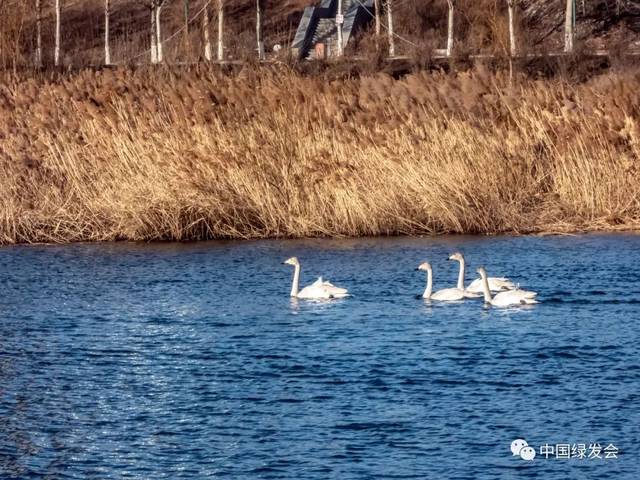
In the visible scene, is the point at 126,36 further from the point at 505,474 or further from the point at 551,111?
the point at 505,474

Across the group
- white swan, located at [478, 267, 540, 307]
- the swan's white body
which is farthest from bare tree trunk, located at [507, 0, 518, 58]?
white swan, located at [478, 267, 540, 307]

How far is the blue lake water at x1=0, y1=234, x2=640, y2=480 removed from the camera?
13.0 m

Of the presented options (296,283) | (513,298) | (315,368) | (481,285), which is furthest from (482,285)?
(315,368)

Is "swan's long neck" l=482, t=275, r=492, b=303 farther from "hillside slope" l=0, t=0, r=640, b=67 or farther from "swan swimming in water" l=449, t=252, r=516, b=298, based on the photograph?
"hillside slope" l=0, t=0, r=640, b=67

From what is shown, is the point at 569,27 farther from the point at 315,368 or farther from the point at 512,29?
the point at 315,368

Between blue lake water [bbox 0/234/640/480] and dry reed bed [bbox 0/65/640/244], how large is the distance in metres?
1.76

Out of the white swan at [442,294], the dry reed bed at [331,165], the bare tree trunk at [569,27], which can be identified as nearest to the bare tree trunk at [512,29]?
the bare tree trunk at [569,27]

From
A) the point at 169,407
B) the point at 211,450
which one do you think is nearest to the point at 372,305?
the point at 169,407

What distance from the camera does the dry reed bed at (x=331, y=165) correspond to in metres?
26.0

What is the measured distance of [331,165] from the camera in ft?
85.5

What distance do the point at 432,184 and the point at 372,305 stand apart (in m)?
6.17

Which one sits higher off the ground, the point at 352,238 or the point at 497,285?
A: the point at 352,238

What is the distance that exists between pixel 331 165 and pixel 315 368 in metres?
10.2

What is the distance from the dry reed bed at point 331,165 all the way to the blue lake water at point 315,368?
176 centimetres
